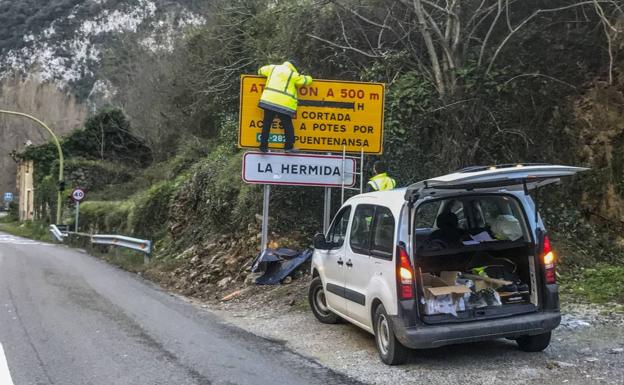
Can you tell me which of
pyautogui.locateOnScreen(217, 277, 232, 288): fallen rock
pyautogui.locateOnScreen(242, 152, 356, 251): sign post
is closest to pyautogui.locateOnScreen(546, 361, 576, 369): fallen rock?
pyautogui.locateOnScreen(242, 152, 356, 251): sign post

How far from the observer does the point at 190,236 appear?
1675 cm

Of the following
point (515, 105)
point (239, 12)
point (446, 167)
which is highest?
point (239, 12)

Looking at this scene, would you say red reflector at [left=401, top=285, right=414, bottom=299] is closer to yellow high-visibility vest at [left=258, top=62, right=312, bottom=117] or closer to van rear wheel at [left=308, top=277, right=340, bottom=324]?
van rear wheel at [left=308, top=277, right=340, bottom=324]

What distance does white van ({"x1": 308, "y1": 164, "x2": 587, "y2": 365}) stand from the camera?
18.9 ft

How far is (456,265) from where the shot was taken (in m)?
6.55

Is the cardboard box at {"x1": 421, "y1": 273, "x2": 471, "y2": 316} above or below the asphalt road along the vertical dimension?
above

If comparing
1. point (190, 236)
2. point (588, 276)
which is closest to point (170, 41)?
point (190, 236)

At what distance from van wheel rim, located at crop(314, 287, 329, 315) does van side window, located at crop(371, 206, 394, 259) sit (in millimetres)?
2081

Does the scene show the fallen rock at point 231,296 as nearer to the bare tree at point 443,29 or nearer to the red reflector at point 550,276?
the bare tree at point 443,29

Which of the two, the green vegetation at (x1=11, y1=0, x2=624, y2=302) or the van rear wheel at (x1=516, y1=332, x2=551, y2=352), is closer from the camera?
the van rear wheel at (x1=516, y1=332, x2=551, y2=352)

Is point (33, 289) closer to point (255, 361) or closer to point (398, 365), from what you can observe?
point (255, 361)

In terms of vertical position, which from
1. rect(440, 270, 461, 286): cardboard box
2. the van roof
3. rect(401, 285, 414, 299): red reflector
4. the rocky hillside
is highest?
the rocky hillside

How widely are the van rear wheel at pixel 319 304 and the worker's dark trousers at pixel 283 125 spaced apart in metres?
3.83

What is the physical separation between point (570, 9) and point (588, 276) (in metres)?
5.60
